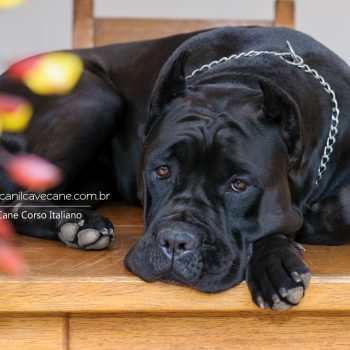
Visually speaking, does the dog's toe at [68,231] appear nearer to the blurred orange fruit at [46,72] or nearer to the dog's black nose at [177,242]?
the dog's black nose at [177,242]

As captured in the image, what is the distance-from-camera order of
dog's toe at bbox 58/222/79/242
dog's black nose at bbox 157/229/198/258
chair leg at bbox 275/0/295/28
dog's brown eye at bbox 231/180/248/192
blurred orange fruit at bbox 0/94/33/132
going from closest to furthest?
blurred orange fruit at bbox 0/94/33/132 → dog's black nose at bbox 157/229/198/258 → dog's brown eye at bbox 231/180/248/192 → dog's toe at bbox 58/222/79/242 → chair leg at bbox 275/0/295/28

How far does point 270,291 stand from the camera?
2.95 feet

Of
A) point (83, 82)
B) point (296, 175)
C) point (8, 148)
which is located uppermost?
point (296, 175)

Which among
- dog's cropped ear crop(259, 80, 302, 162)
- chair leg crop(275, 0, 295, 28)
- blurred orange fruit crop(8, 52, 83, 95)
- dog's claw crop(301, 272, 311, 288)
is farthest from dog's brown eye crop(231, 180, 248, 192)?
chair leg crop(275, 0, 295, 28)

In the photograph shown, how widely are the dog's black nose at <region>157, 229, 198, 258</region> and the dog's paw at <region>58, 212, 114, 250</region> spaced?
19cm

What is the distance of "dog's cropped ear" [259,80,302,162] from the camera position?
1096 mm

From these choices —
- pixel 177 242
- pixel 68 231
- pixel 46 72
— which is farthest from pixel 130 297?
pixel 46 72

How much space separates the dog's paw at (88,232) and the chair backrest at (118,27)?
1189 millimetres

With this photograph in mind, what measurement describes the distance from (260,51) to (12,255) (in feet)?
4.00

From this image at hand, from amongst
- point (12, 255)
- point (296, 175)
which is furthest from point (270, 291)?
point (12, 255)

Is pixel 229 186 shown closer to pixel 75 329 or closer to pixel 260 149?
pixel 260 149

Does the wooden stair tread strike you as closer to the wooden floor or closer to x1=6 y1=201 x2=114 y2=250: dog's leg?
the wooden floor

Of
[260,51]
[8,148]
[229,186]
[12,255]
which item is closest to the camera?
[12,255]

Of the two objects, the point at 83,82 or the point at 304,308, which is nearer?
the point at 304,308
